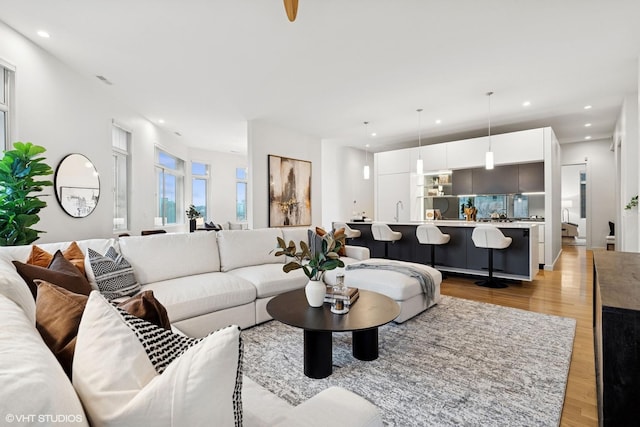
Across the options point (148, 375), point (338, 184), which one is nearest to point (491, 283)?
point (338, 184)

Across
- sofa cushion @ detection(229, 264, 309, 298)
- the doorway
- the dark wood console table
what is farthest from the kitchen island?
the doorway

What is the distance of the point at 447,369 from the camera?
87.3 inches

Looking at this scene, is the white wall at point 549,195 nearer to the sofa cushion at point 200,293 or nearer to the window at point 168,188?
the sofa cushion at point 200,293

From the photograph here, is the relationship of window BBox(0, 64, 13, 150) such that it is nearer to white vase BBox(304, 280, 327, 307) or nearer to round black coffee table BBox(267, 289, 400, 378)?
round black coffee table BBox(267, 289, 400, 378)

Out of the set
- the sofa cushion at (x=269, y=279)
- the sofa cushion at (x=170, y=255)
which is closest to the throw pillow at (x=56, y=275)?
the sofa cushion at (x=170, y=255)

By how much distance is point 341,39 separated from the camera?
304cm

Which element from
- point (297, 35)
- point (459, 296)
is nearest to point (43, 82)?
point (297, 35)

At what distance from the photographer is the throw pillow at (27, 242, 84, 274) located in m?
2.09

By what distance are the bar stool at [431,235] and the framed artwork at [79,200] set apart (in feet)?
15.9

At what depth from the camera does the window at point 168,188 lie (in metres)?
7.09

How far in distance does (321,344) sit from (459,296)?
8.96 feet

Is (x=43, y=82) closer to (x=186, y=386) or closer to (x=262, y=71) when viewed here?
(x=262, y=71)

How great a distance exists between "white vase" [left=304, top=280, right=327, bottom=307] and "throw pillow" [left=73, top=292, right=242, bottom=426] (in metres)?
1.62

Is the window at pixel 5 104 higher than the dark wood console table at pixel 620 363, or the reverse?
the window at pixel 5 104
